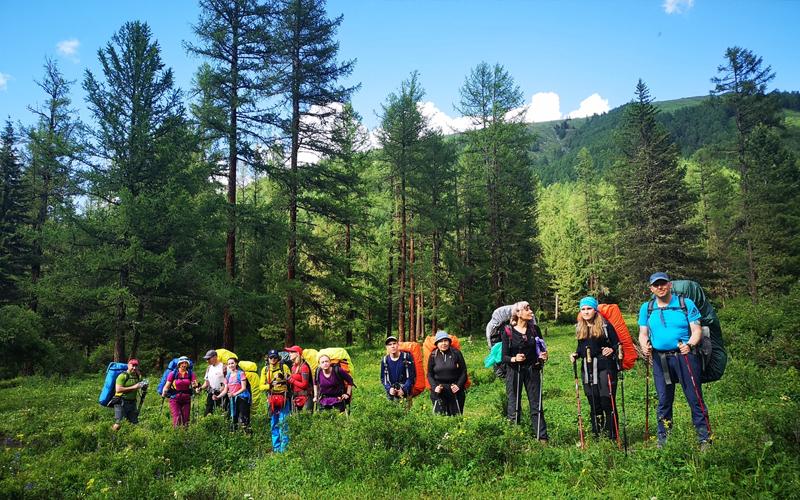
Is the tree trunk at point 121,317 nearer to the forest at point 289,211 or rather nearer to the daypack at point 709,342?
the forest at point 289,211

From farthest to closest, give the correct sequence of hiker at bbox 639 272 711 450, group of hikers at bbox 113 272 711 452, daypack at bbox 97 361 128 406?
daypack at bbox 97 361 128 406 < group of hikers at bbox 113 272 711 452 < hiker at bbox 639 272 711 450

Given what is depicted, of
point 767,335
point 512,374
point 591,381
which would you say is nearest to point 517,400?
point 512,374

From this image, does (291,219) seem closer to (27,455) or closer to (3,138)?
(27,455)

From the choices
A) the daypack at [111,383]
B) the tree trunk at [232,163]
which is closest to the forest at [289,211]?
the tree trunk at [232,163]

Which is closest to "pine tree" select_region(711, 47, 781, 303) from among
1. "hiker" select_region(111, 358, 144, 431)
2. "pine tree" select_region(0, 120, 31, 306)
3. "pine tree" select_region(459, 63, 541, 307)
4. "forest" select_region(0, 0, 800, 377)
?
"forest" select_region(0, 0, 800, 377)

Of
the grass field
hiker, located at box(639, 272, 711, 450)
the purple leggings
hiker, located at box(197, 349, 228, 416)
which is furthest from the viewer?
hiker, located at box(197, 349, 228, 416)

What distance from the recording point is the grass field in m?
4.22

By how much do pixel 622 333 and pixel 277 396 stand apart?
6195 millimetres

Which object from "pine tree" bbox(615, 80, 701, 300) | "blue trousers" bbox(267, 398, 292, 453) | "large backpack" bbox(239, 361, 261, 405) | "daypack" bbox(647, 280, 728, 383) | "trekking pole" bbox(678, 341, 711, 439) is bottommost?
"blue trousers" bbox(267, 398, 292, 453)

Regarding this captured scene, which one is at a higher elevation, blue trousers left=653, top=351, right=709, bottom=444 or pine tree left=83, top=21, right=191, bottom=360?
pine tree left=83, top=21, right=191, bottom=360

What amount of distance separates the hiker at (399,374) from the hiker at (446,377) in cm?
86

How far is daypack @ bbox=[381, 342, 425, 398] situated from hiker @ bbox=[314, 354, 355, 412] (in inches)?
31.1

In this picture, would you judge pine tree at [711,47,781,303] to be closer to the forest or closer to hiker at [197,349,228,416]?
the forest

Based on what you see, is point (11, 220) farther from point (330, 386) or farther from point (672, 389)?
point (672, 389)
